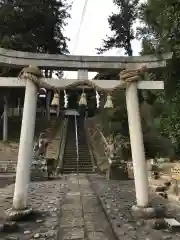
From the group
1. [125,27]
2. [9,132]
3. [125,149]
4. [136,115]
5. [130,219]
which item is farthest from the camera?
[125,27]

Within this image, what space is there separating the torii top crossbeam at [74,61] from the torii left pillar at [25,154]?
1.95 feet

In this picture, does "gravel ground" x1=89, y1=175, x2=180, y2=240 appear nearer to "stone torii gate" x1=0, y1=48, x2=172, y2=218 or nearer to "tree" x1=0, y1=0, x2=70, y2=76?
"stone torii gate" x1=0, y1=48, x2=172, y2=218

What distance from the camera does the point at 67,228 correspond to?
266 inches

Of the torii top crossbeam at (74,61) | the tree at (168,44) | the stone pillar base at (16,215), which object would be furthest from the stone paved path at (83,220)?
the torii top crossbeam at (74,61)

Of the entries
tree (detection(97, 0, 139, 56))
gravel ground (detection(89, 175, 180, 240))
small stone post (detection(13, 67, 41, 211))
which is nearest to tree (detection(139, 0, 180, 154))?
gravel ground (detection(89, 175, 180, 240))

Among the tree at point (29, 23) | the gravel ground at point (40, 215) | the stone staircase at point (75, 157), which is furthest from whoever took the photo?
the tree at point (29, 23)

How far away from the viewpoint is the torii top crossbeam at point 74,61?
8.09 m

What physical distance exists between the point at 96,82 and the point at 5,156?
17.1 metres

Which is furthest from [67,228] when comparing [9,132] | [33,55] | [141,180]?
[9,132]

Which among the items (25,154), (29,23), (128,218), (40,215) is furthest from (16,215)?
(29,23)

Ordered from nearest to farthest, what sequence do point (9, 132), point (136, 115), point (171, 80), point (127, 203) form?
point (136, 115) → point (171, 80) → point (127, 203) → point (9, 132)

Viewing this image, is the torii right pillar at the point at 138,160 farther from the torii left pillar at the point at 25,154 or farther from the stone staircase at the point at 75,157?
the stone staircase at the point at 75,157

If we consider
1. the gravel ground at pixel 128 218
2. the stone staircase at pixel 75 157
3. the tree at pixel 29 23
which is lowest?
the gravel ground at pixel 128 218

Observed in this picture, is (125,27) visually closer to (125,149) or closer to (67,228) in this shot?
(125,149)
